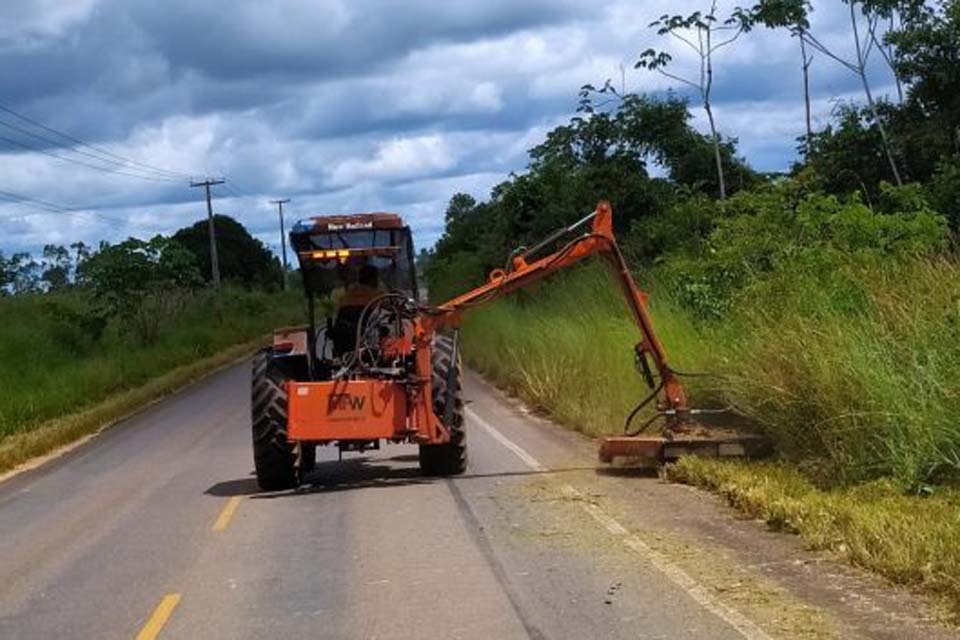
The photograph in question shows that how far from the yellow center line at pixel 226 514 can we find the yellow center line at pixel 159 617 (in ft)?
8.58

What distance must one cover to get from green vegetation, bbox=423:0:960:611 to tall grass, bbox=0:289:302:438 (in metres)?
9.19

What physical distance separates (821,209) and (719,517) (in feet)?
25.4

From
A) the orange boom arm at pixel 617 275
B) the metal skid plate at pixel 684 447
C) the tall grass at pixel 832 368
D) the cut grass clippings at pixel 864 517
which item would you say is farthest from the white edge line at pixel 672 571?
the tall grass at pixel 832 368

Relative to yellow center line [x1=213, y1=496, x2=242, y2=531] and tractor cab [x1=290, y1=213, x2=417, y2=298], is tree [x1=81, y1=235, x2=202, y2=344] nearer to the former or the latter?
tractor cab [x1=290, y1=213, x2=417, y2=298]

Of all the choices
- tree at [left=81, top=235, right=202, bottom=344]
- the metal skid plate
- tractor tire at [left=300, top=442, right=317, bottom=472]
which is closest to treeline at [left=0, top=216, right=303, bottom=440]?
tree at [left=81, top=235, right=202, bottom=344]

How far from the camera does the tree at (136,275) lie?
126ft

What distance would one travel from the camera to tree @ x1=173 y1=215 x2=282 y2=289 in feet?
334

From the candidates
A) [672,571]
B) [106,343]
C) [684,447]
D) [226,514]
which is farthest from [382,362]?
[106,343]

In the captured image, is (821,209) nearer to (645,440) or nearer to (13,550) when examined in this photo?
(645,440)

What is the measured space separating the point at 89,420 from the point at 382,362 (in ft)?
38.1

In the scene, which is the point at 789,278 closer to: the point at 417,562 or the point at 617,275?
the point at 617,275

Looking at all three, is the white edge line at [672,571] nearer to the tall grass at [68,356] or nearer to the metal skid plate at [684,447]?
the metal skid plate at [684,447]

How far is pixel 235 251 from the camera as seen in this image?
105 meters

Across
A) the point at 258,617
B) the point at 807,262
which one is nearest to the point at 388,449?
the point at 807,262
